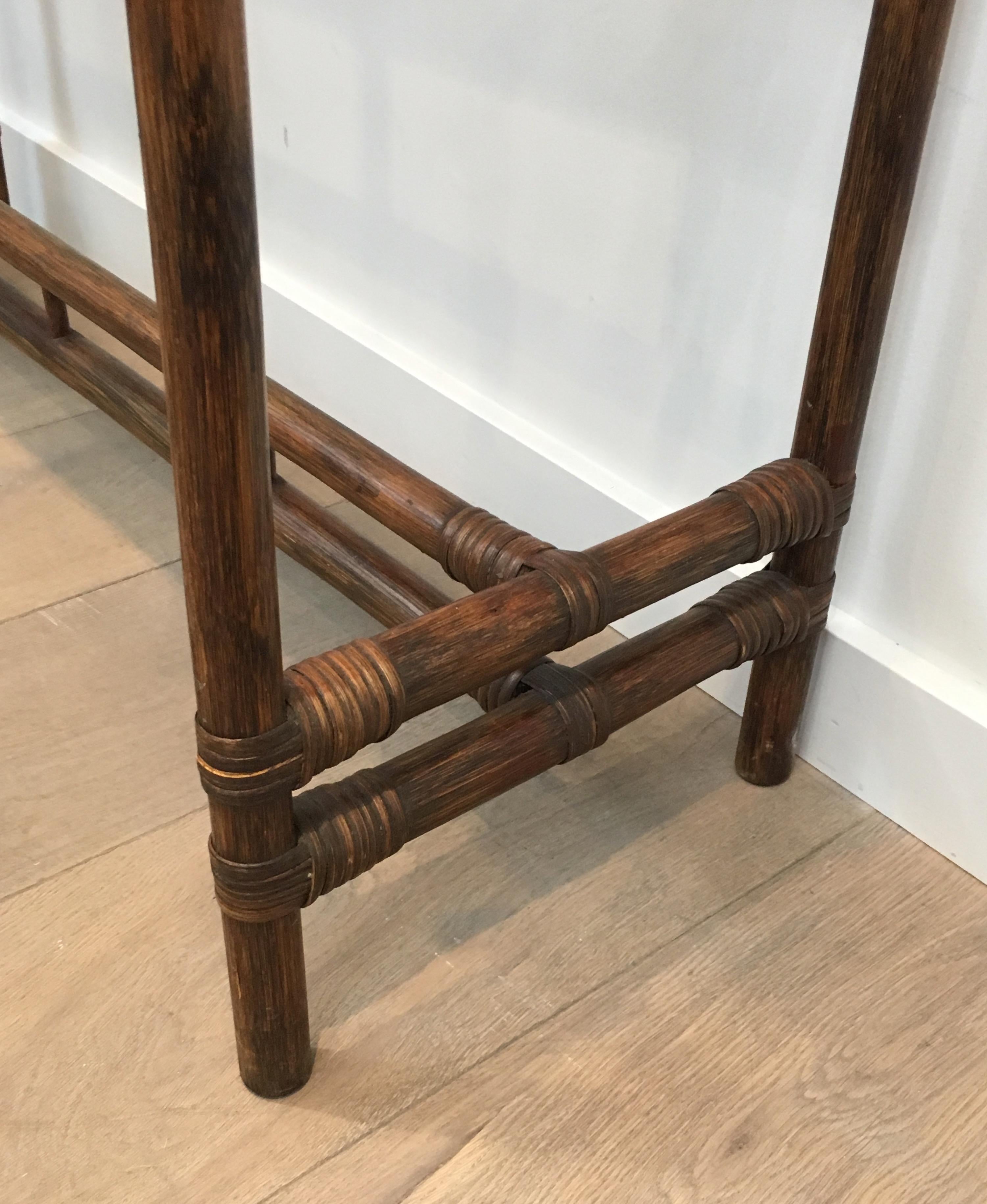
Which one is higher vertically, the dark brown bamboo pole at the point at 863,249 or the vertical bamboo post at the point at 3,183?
the dark brown bamboo pole at the point at 863,249

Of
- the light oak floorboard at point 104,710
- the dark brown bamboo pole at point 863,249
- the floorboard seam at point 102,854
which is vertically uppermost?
the dark brown bamboo pole at point 863,249

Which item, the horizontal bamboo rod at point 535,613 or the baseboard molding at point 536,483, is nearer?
the horizontal bamboo rod at point 535,613

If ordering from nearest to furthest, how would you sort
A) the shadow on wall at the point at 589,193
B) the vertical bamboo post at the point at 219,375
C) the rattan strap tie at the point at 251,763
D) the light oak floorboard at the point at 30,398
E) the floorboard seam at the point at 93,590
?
the vertical bamboo post at the point at 219,375 < the rattan strap tie at the point at 251,763 < the shadow on wall at the point at 589,193 < the floorboard seam at the point at 93,590 < the light oak floorboard at the point at 30,398

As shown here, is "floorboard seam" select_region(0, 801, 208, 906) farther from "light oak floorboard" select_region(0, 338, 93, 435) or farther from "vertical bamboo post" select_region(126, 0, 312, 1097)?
"light oak floorboard" select_region(0, 338, 93, 435)

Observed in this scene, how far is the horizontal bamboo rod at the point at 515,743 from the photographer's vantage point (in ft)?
2.15

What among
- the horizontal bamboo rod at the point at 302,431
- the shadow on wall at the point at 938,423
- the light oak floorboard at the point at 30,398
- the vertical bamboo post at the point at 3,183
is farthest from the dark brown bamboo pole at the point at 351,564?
the vertical bamboo post at the point at 3,183

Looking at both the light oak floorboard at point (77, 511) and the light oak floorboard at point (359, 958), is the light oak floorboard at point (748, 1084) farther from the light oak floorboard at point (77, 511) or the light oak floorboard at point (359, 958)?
the light oak floorboard at point (77, 511)

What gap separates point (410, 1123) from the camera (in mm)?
716

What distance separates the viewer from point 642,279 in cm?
96

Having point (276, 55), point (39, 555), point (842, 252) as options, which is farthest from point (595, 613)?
point (276, 55)

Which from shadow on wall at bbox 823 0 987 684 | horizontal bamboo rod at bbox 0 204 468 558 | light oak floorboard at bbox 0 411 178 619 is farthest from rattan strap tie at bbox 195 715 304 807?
light oak floorboard at bbox 0 411 178 619

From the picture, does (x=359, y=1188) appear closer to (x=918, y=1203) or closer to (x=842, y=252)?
Answer: (x=918, y=1203)

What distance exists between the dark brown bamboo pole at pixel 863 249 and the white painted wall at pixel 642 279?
48mm

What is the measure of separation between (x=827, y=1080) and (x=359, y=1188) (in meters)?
0.28
